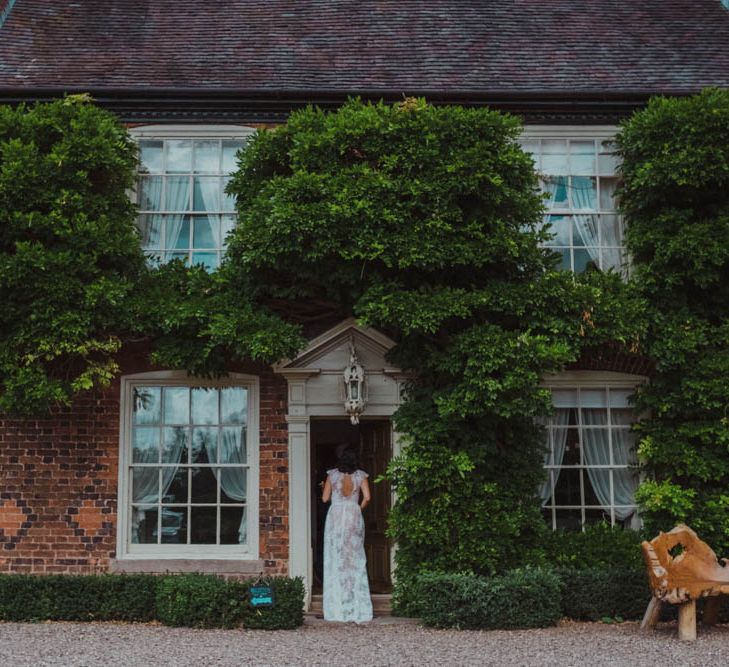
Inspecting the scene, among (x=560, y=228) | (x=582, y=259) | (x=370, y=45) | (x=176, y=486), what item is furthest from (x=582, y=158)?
(x=176, y=486)

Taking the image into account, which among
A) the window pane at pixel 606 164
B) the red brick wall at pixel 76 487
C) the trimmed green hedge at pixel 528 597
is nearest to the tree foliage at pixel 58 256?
the red brick wall at pixel 76 487

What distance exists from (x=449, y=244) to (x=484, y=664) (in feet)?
14.7

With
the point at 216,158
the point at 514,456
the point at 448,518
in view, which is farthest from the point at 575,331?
the point at 216,158

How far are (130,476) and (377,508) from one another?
3.06 metres

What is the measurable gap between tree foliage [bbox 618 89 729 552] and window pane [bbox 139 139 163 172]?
5872mm

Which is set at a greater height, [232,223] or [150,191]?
[150,191]

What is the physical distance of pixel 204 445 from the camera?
11031mm

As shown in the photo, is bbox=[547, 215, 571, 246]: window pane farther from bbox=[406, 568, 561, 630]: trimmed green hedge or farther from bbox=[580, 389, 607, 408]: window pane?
bbox=[406, 568, 561, 630]: trimmed green hedge

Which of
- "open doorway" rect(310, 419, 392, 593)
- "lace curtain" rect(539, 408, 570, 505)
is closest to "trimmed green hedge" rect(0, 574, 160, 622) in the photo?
"open doorway" rect(310, 419, 392, 593)

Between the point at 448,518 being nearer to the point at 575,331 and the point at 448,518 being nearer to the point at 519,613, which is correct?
the point at 519,613

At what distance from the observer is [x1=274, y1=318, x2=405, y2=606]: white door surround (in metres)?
10.8

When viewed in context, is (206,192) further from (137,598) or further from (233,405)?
(137,598)

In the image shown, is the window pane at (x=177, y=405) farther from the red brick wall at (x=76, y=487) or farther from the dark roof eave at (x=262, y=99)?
the dark roof eave at (x=262, y=99)

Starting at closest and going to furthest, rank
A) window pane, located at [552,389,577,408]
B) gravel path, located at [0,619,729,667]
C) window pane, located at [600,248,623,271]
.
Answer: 1. gravel path, located at [0,619,729,667]
2. window pane, located at [552,389,577,408]
3. window pane, located at [600,248,623,271]
